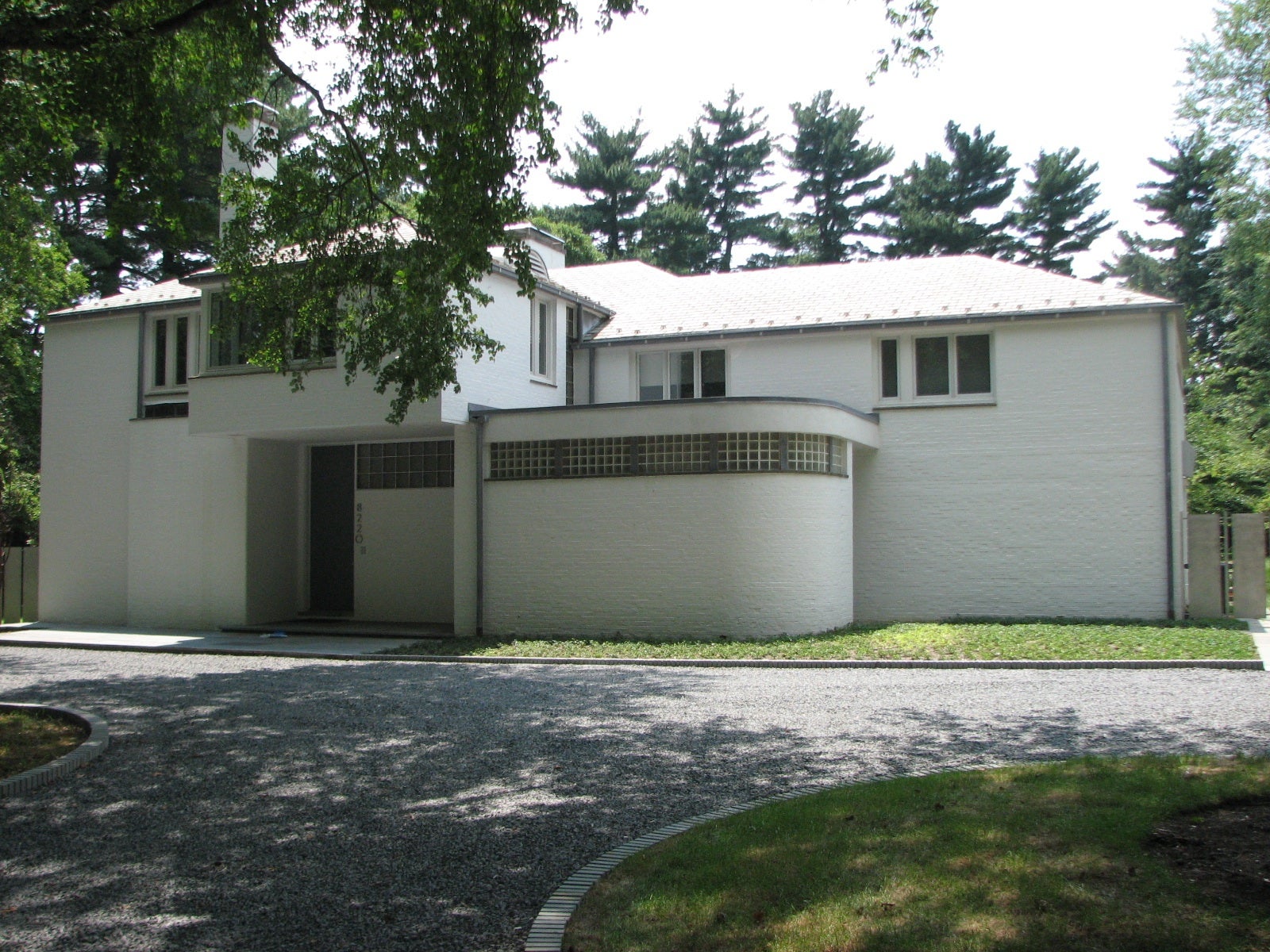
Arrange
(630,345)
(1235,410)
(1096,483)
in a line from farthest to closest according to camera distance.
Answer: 1. (1235,410)
2. (630,345)
3. (1096,483)

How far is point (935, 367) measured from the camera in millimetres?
18812

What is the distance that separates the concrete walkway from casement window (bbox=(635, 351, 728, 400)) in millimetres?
6880

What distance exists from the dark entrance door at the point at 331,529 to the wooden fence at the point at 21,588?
595 cm

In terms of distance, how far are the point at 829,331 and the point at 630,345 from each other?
3862 mm

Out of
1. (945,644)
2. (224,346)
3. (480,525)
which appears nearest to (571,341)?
(480,525)

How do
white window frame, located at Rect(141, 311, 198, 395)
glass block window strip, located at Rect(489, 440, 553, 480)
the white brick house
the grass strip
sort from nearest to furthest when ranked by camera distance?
the grass strip < the white brick house < glass block window strip, located at Rect(489, 440, 553, 480) < white window frame, located at Rect(141, 311, 198, 395)

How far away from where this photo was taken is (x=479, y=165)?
1134 centimetres

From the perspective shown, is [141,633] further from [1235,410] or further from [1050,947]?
[1235,410]

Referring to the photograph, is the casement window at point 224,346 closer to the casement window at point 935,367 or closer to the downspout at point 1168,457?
the casement window at point 935,367

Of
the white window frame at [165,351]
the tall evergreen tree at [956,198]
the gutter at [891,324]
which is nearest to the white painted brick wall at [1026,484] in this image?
the gutter at [891,324]

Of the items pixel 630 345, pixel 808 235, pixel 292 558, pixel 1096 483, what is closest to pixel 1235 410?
pixel 808 235

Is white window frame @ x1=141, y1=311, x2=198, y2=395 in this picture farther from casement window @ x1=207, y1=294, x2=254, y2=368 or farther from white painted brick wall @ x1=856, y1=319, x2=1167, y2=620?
white painted brick wall @ x1=856, y1=319, x2=1167, y2=620

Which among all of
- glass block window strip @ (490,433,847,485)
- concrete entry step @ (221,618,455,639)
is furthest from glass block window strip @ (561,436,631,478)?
concrete entry step @ (221,618,455,639)

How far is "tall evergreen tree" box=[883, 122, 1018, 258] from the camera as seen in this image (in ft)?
139
